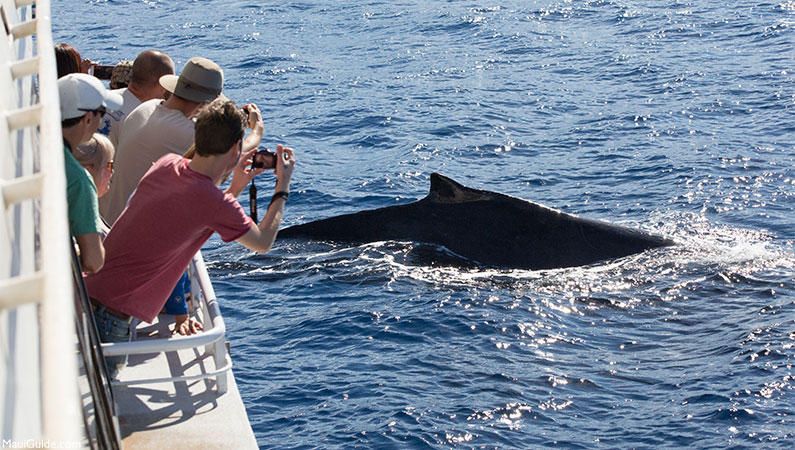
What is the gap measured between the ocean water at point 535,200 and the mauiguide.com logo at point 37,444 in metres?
5.65

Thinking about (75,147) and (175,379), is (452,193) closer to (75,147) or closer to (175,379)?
(175,379)

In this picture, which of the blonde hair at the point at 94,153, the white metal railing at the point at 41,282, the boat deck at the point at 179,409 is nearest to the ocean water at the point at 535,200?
the boat deck at the point at 179,409

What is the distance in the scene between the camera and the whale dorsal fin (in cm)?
1075

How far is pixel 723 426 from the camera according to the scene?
7.14 meters

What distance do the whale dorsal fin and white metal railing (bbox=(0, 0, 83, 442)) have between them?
8.12 m

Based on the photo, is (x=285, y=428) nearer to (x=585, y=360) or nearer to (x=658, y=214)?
(x=585, y=360)

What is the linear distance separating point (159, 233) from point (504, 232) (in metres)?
6.50

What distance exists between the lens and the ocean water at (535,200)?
7.62 meters

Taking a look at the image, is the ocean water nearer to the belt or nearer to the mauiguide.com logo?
the belt

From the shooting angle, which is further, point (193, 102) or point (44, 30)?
point (193, 102)

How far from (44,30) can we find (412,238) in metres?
7.94

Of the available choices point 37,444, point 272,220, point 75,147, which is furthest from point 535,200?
point 37,444

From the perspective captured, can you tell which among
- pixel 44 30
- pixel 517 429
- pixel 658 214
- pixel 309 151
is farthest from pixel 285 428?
pixel 309 151

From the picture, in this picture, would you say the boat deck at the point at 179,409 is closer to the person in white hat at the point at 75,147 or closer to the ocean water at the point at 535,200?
the person in white hat at the point at 75,147
